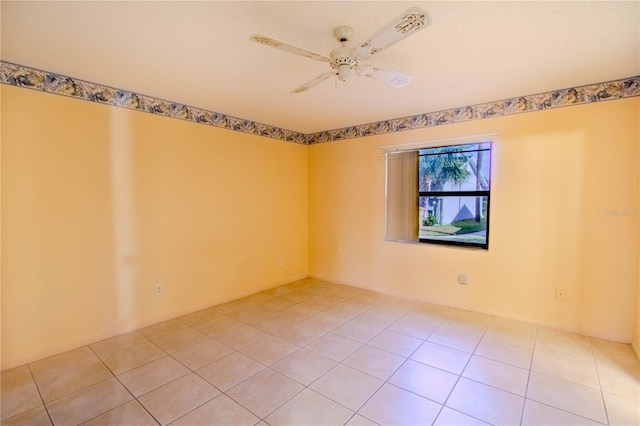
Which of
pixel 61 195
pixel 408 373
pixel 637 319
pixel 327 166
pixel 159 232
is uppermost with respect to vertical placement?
pixel 327 166

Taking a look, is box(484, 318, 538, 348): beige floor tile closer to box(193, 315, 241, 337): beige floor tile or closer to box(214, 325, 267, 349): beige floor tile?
box(214, 325, 267, 349): beige floor tile

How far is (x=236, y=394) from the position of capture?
76.0 inches

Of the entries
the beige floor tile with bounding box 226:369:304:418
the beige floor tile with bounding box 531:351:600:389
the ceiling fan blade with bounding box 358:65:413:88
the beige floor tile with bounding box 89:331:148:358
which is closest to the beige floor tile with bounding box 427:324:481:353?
the beige floor tile with bounding box 531:351:600:389

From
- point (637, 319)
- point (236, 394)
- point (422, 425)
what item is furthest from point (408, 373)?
point (637, 319)

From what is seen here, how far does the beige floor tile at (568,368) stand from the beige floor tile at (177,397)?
7.89ft

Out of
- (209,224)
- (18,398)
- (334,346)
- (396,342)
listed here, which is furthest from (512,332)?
(18,398)

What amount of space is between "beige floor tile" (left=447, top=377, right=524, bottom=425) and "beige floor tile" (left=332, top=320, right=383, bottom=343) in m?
0.88

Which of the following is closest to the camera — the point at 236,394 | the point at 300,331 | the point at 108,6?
the point at 108,6

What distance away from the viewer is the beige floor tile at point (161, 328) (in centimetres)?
279

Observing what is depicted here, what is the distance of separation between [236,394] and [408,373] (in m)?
1.23

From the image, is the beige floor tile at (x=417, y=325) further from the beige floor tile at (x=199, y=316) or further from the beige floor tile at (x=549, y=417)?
the beige floor tile at (x=199, y=316)

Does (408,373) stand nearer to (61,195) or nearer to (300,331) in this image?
(300,331)

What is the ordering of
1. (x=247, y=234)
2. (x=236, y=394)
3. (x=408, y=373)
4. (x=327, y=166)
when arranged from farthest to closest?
(x=327, y=166) < (x=247, y=234) < (x=408, y=373) < (x=236, y=394)

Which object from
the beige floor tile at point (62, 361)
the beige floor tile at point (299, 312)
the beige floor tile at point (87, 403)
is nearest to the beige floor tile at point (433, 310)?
the beige floor tile at point (299, 312)
